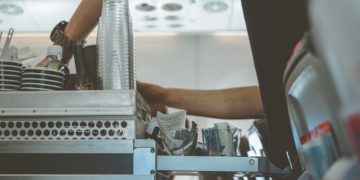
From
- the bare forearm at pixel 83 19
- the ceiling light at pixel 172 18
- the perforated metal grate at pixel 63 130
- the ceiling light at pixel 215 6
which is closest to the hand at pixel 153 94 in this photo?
the bare forearm at pixel 83 19

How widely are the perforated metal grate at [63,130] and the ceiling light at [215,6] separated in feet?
7.84

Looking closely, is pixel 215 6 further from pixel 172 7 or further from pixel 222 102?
pixel 222 102

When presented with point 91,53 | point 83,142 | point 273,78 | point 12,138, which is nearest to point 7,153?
point 12,138

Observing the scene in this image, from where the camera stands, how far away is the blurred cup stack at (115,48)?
0.89 metres

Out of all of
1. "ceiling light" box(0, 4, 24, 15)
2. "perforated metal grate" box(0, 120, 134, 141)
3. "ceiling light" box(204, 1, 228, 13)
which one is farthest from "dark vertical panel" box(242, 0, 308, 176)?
"ceiling light" box(0, 4, 24, 15)

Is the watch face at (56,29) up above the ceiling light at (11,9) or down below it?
below

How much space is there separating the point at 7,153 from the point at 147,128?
0.93 ft

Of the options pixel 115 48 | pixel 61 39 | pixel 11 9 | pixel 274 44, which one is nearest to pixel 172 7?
pixel 11 9

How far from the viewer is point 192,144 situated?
2.96ft

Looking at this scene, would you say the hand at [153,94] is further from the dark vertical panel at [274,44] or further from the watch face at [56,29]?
the dark vertical panel at [274,44]

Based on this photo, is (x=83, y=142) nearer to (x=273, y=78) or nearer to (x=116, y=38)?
(x=116, y=38)

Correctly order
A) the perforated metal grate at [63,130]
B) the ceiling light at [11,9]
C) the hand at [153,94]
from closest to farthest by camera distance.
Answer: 1. the perforated metal grate at [63,130]
2. the hand at [153,94]
3. the ceiling light at [11,9]

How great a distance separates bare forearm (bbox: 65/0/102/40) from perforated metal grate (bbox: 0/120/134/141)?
338mm

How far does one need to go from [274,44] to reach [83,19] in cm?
67
